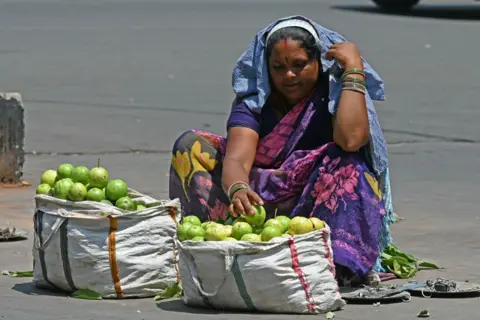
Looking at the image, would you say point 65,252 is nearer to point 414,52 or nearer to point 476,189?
point 476,189

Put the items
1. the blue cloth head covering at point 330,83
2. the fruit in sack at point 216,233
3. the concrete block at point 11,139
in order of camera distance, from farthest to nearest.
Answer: the concrete block at point 11,139, the blue cloth head covering at point 330,83, the fruit in sack at point 216,233

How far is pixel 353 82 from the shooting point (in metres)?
5.39

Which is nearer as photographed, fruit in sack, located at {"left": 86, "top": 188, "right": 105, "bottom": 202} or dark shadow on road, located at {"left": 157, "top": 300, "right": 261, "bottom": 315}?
dark shadow on road, located at {"left": 157, "top": 300, "right": 261, "bottom": 315}

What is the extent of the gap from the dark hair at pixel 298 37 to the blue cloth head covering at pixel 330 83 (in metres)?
0.07

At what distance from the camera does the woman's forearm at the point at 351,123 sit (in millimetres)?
5289

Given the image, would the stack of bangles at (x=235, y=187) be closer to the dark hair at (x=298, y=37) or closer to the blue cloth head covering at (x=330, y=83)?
the blue cloth head covering at (x=330, y=83)

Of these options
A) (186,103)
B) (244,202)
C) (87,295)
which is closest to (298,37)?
(244,202)

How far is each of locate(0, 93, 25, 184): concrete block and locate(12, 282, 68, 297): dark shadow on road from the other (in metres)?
2.82

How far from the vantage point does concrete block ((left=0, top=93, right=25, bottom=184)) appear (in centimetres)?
829

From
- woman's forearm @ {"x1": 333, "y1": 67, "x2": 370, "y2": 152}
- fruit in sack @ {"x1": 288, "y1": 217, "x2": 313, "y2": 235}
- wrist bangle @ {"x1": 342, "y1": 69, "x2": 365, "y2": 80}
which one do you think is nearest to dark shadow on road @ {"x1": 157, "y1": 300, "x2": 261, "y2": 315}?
fruit in sack @ {"x1": 288, "y1": 217, "x2": 313, "y2": 235}

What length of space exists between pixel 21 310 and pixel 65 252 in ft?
1.05

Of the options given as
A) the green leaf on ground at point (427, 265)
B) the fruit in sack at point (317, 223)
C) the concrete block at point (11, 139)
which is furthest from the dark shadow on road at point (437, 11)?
the fruit in sack at point (317, 223)

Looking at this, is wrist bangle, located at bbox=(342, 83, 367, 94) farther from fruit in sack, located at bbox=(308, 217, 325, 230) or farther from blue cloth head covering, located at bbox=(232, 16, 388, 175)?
fruit in sack, located at bbox=(308, 217, 325, 230)

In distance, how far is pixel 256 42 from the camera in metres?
5.58
